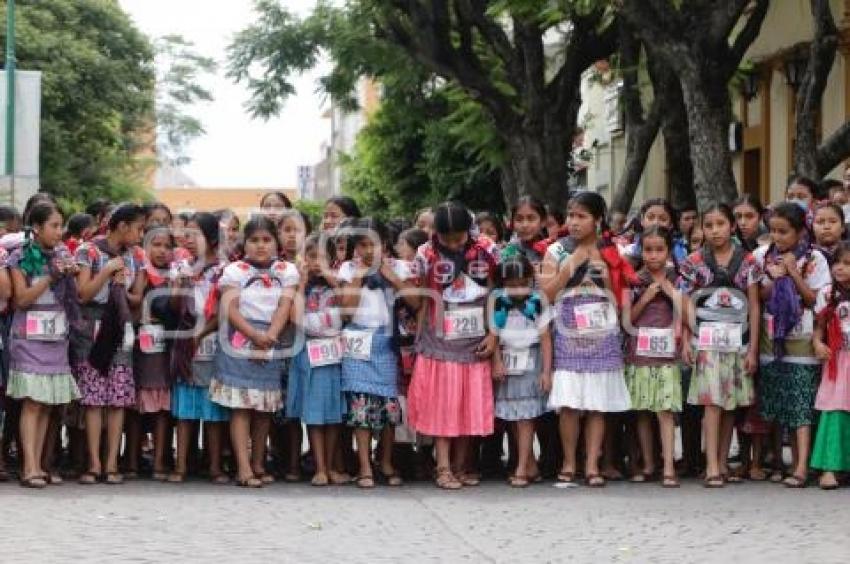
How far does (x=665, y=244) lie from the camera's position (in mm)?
10914

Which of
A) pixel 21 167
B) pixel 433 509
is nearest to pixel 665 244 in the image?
pixel 433 509

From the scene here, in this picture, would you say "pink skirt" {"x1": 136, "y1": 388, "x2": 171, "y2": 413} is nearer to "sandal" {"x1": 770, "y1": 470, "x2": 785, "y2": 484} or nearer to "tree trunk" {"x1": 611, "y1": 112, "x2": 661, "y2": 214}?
"sandal" {"x1": 770, "y1": 470, "x2": 785, "y2": 484}

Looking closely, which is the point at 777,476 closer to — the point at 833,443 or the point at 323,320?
the point at 833,443

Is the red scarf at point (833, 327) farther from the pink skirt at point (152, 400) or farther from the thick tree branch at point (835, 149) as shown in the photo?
the thick tree branch at point (835, 149)

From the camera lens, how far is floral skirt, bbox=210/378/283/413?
1066 cm

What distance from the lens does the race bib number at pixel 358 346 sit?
10.8m

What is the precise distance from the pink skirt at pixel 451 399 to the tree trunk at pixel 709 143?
19.2 ft

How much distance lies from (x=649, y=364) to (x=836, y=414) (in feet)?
3.90

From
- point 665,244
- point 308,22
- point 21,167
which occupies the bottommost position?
point 665,244

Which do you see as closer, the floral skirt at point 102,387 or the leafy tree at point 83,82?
the floral skirt at point 102,387

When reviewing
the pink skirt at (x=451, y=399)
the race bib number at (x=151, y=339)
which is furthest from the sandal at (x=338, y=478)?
the race bib number at (x=151, y=339)

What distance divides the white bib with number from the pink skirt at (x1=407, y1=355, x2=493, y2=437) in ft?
0.48

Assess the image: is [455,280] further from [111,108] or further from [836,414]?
[111,108]

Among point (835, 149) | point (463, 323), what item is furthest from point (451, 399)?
point (835, 149)
